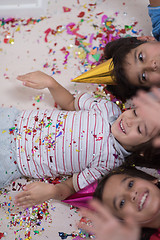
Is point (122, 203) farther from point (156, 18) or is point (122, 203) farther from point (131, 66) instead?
point (156, 18)

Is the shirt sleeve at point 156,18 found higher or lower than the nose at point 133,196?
higher

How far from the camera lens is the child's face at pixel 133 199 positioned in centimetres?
83

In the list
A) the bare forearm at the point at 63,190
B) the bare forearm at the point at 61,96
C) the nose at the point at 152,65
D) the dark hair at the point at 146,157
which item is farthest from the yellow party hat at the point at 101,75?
the bare forearm at the point at 63,190

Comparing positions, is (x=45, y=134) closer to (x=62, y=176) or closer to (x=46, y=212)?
(x=62, y=176)

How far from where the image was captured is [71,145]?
1.09 m

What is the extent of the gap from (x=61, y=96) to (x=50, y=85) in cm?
7

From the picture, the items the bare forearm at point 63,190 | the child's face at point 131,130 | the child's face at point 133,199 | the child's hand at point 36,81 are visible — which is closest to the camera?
the child's face at point 133,199

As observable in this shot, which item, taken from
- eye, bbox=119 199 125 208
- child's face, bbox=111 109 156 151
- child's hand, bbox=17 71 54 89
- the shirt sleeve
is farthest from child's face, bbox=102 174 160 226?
the shirt sleeve

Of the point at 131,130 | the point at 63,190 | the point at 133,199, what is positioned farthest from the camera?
the point at 63,190

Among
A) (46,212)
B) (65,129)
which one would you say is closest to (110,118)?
(65,129)

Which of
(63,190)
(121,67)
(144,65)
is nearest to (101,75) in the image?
(121,67)

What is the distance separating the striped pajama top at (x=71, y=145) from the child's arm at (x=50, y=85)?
94mm

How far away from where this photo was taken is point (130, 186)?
867 millimetres

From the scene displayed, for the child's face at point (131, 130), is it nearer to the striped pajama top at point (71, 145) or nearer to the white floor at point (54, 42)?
the striped pajama top at point (71, 145)
